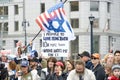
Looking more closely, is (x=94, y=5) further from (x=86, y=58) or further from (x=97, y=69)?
(x=97, y=69)

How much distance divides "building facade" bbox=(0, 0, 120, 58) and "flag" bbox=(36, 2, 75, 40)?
45.7 metres

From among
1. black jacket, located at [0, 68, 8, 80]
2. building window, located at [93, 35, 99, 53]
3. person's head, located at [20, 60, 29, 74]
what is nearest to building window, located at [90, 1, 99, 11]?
building window, located at [93, 35, 99, 53]

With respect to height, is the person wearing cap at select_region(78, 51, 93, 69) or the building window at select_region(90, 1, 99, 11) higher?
→ the building window at select_region(90, 1, 99, 11)

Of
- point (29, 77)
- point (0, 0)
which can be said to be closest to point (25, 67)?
point (29, 77)

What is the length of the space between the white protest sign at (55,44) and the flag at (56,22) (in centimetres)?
110

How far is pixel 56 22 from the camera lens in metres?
16.7

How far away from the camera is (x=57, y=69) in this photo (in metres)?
11.5

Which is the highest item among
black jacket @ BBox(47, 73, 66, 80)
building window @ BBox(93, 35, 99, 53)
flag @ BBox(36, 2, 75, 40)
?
flag @ BBox(36, 2, 75, 40)

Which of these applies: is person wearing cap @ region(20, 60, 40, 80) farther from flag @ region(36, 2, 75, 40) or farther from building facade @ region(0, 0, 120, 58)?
building facade @ region(0, 0, 120, 58)

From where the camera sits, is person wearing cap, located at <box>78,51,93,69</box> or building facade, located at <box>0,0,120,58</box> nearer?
person wearing cap, located at <box>78,51,93,69</box>

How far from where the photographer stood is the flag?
16.2 m

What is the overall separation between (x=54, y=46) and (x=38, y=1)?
54.2 m

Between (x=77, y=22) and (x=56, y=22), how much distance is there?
49.4 m

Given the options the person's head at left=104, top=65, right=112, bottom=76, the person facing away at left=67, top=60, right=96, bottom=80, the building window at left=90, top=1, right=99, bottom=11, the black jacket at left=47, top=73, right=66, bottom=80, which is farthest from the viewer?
the building window at left=90, top=1, right=99, bottom=11
